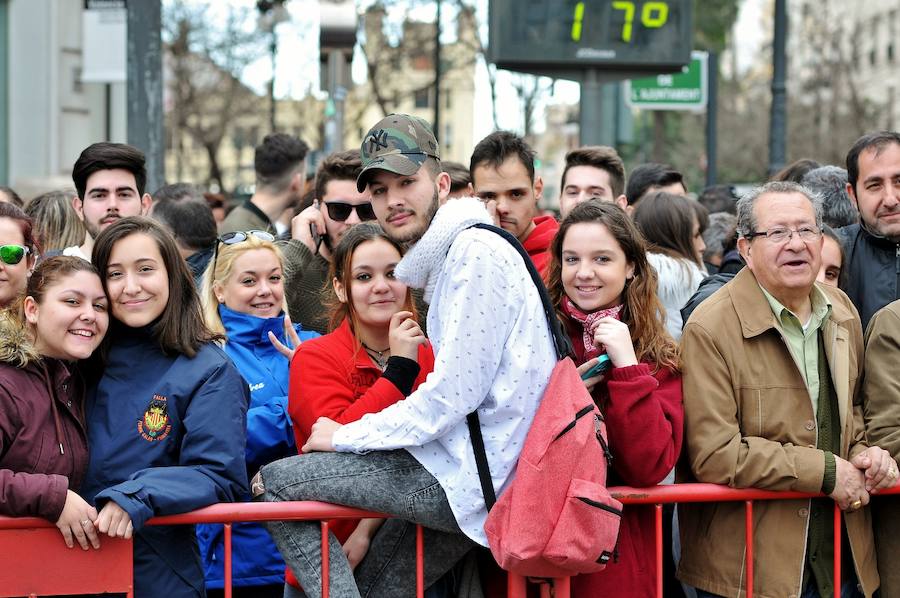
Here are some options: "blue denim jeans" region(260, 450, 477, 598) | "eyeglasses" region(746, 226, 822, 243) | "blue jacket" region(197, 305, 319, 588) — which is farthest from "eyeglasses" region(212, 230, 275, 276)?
"eyeglasses" region(746, 226, 822, 243)

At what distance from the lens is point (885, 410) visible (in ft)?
14.3

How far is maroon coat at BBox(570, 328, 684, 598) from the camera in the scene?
3967 millimetres

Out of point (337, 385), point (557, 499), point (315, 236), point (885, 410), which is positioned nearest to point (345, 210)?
point (315, 236)

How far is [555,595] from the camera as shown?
13.0ft

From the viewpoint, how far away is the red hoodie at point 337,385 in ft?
13.6

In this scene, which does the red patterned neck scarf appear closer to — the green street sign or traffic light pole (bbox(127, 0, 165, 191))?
traffic light pole (bbox(127, 0, 165, 191))

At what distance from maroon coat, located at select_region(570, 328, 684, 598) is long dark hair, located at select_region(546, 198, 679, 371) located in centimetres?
10

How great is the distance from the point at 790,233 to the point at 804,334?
0.38 metres

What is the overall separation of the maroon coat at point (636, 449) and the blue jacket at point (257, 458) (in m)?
1.31

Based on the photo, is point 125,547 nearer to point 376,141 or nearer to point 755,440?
point 376,141

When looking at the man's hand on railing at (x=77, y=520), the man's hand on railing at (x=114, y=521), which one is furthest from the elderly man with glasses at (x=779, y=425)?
the man's hand on railing at (x=77, y=520)

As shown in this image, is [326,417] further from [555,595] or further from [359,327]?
[555,595]

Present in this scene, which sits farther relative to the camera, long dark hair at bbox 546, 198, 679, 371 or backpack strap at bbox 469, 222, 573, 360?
long dark hair at bbox 546, 198, 679, 371

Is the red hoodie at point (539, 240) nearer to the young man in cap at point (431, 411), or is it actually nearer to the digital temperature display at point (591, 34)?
the young man in cap at point (431, 411)
